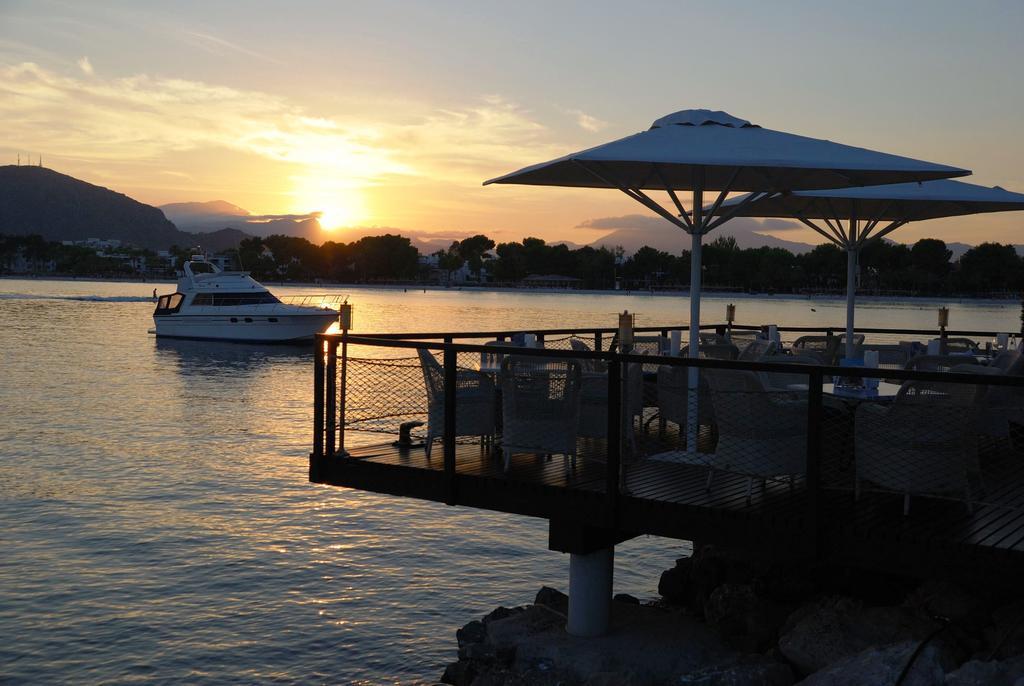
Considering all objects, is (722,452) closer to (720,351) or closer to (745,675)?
(745,675)

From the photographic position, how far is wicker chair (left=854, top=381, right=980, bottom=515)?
5.66 m

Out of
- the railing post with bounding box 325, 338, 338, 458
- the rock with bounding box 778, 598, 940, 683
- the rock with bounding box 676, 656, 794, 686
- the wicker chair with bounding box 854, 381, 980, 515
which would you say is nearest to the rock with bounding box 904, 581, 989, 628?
the rock with bounding box 778, 598, 940, 683

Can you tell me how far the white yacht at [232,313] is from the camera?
152 ft

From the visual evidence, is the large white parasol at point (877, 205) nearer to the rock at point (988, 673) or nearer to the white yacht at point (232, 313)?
the rock at point (988, 673)

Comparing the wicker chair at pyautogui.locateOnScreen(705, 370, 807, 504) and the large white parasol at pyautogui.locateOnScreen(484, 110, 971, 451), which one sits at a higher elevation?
the large white parasol at pyautogui.locateOnScreen(484, 110, 971, 451)

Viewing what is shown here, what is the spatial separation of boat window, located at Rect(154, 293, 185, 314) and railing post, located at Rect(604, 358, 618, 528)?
45742mm

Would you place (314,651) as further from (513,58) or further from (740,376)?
(513,58)

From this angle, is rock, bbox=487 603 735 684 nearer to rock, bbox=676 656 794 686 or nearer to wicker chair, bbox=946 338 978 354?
rock, bbox=676 656 794 686

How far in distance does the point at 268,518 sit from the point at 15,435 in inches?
373

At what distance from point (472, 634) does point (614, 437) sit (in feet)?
9.02

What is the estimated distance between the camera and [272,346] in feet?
161

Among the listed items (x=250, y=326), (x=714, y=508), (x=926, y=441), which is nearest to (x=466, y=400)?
(x=714, y=508)

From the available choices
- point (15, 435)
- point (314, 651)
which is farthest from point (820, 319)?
point (314, 651)

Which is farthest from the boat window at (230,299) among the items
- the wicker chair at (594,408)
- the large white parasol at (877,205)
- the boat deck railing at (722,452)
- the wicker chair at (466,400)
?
the wicker chair at (594,408)
